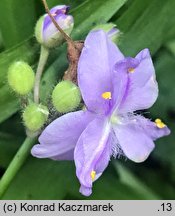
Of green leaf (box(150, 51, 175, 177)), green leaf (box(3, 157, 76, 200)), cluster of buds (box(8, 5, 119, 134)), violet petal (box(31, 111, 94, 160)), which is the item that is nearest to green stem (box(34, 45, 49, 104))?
cluster of buds (box(8, 5, 119, 134))

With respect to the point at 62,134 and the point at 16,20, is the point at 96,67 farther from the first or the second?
the point at 16,20

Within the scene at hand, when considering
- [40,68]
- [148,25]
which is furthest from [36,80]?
[148,25]

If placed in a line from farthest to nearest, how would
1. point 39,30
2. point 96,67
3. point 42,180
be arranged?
1. point 42,180
2. point 39,30
3. point 96,67

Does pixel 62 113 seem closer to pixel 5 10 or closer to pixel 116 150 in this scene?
pixel 116 150

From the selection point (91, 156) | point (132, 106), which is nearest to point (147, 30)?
point (132, 106)

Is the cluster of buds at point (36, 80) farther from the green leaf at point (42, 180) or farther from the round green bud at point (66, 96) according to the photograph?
the green leaf at point (42, 180)
